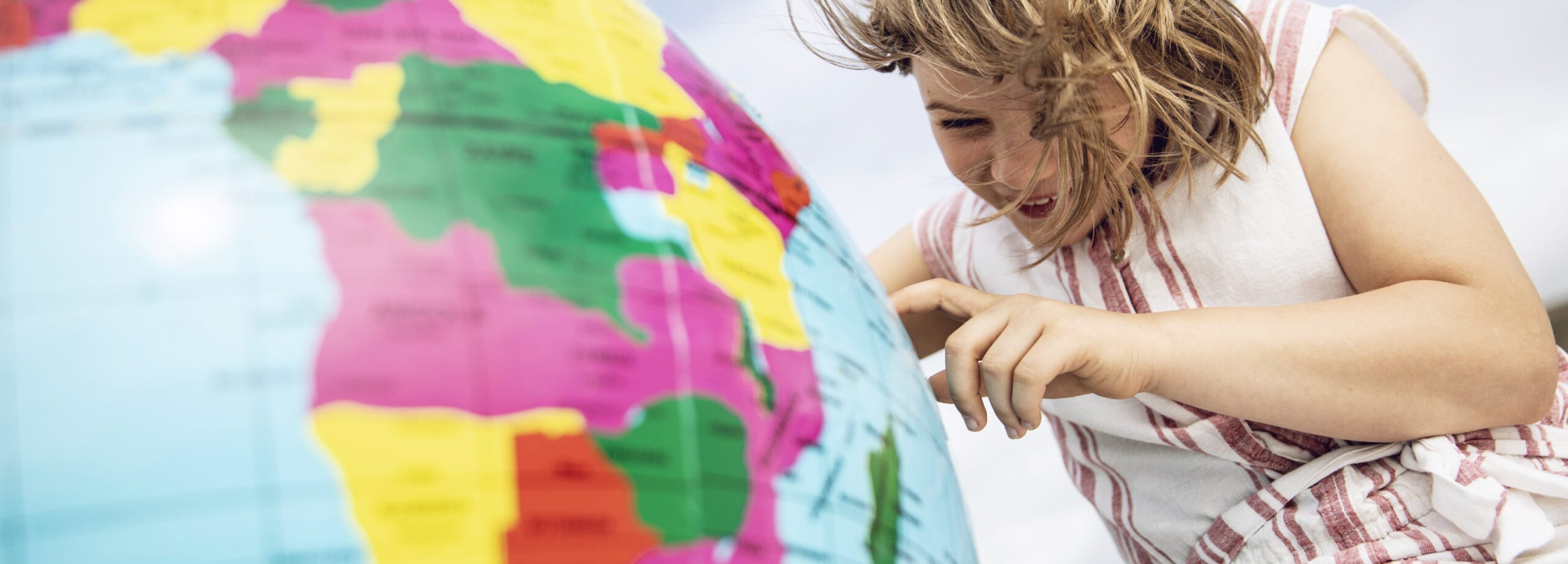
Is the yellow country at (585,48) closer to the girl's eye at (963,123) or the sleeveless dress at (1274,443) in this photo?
the girl's eye at (963,123)

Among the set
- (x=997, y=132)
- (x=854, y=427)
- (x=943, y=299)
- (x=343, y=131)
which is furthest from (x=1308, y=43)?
(x=343, y=131)

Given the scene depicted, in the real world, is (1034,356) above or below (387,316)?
below

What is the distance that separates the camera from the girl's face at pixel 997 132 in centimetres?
108

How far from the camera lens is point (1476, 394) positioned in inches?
40.6

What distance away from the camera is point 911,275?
165cm

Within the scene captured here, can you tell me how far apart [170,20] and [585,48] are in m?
0.24

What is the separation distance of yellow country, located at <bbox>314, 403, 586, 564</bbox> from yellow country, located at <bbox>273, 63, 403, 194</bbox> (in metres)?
0.13

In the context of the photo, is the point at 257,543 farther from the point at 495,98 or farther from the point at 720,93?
the point at 720,93

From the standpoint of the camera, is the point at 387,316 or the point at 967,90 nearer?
the point at 387,316

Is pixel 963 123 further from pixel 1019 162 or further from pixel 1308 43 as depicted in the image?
pixel 1308 43

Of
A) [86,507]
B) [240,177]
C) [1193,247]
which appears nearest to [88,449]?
[86,507]

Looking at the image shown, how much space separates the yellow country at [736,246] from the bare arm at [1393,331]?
18.5 inches

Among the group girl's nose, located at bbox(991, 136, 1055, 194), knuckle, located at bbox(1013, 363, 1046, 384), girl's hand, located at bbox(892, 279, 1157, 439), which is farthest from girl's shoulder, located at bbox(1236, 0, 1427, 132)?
knuckle, located at bbox(1013, 363, 1046, 384)

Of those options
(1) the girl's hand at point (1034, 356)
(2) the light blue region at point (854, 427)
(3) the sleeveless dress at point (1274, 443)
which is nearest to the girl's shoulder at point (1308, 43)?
(3) the sleeveless dress at point (1274, 443)
